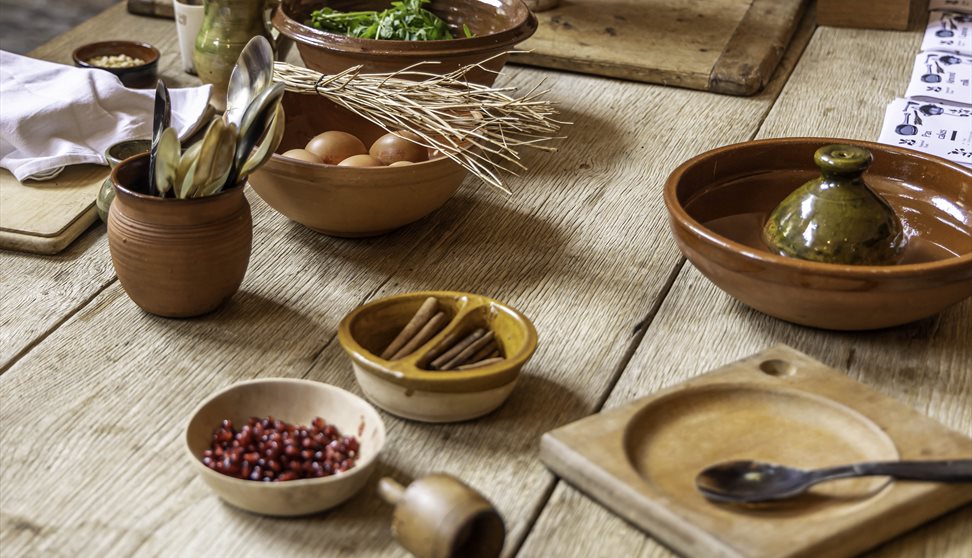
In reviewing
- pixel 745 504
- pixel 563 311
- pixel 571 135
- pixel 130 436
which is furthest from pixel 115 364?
pixel 571 135

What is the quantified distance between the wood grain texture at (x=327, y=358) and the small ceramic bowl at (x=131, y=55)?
45 centimetres

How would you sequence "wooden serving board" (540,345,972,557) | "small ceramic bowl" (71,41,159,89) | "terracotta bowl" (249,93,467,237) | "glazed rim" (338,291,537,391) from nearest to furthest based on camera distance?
1. "wooden serving board" (540,345,972,557)
2. "glazed rim" (338,291,537,391)
3. "terracotta bowl" (249,93,467,237)
4. "small ceramic bowl" (71,41,159,89)

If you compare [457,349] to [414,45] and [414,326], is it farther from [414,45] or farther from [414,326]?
[414,45]

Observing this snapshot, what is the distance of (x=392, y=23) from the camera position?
1583 mm

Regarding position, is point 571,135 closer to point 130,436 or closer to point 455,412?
point 455,412

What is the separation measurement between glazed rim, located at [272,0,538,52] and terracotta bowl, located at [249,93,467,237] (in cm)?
26

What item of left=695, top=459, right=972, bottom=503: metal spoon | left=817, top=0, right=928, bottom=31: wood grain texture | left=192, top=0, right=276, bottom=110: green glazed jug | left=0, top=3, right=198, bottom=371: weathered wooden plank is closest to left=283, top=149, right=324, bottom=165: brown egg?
left=0, top=3, right=198, bottom=371: weathered wooden plank

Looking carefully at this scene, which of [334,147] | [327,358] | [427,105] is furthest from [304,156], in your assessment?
[327,358]

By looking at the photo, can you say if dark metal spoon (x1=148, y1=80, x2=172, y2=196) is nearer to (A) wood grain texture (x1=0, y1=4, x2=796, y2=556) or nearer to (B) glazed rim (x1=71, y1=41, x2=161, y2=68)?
(A) wood grain texture (x1=0, y1=4, x2=796, y2=556)

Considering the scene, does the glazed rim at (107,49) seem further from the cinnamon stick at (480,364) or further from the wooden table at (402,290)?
the cinnamon stick at (480,364)

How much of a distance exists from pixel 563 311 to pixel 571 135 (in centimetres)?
54

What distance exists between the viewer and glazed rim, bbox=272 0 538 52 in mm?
1442

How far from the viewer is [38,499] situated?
2.81 feet

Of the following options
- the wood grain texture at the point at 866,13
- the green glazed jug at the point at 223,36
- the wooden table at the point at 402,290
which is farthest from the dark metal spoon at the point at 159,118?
the wood grain texture at the point at 866,13
